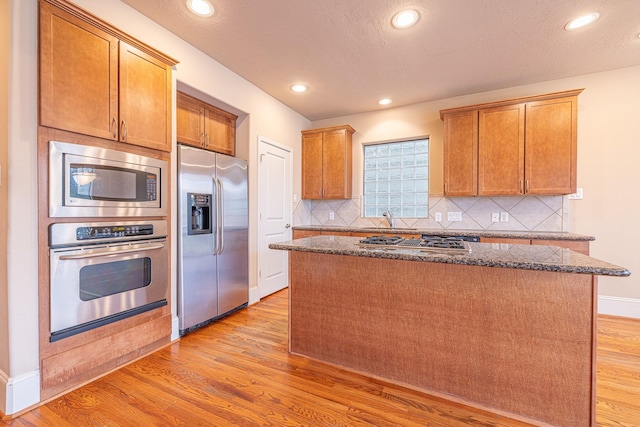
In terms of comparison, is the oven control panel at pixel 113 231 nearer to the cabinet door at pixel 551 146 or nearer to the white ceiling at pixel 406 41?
the white ceiling at pixel 406 41

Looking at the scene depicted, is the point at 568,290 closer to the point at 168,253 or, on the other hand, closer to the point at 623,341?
the point at 623,341

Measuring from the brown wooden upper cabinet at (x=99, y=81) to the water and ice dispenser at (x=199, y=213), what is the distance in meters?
0.51

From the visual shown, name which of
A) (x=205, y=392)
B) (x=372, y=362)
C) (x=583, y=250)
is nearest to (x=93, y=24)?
(x=205, y=392)

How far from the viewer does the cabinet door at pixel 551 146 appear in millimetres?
2959

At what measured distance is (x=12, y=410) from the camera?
152cm

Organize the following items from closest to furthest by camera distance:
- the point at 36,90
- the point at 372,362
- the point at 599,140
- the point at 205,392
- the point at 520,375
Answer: the point at 520,375 → the point at 36,90 → the point at 205,392 → the point at 372,362 → the point at 599,140

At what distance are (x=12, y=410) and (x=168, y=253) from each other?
1.16 m

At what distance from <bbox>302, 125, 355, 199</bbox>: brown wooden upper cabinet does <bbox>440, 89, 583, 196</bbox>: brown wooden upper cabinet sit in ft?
4.51

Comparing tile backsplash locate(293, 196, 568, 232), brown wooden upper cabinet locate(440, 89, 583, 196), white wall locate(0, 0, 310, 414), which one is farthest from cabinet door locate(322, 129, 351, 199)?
white wall locate(0, 0, 310, 414)

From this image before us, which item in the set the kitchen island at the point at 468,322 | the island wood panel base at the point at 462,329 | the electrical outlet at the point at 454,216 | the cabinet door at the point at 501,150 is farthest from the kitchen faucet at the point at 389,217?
the island wood panel base at the point at 462,329

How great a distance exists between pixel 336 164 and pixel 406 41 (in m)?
1.95

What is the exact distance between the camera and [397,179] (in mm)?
4211

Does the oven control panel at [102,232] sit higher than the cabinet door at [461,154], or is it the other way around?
the cabinet door at [461,154]

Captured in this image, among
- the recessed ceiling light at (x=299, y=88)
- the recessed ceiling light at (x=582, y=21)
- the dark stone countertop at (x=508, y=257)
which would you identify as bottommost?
the dark stone countertop at (x=508, y=257)
